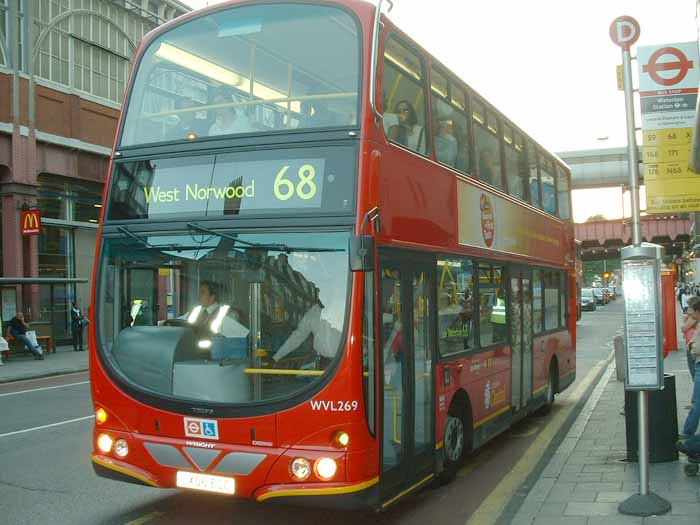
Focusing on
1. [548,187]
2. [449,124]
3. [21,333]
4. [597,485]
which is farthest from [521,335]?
[21,333]

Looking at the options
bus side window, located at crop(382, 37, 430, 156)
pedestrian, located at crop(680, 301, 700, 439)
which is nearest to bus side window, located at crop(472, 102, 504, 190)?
bus side window, located at crop(382, 37, 430, 156)

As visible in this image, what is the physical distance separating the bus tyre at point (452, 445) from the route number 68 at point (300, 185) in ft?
9.34

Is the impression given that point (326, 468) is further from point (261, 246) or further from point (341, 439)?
point (261, 246)

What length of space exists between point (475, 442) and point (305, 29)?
4507 mm

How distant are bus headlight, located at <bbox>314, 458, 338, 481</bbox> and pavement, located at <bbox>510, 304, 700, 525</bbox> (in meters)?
1.57

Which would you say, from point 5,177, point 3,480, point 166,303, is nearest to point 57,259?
point 5,177

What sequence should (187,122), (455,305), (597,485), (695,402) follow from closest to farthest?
(187,122), (597,485), (455,305), (695,402)

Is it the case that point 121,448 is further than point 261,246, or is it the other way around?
point 121,448

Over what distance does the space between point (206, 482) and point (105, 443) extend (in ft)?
3.23

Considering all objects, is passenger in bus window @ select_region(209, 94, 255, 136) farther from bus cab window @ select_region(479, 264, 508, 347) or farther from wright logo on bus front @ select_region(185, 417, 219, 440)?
bus cab window @ select_region(479, 264, 508, 347)

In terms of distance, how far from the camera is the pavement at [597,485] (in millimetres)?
6160

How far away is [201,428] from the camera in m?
5.82

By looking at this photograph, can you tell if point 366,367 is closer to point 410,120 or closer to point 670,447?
point 410,120

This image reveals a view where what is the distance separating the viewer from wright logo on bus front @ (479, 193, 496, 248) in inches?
344
